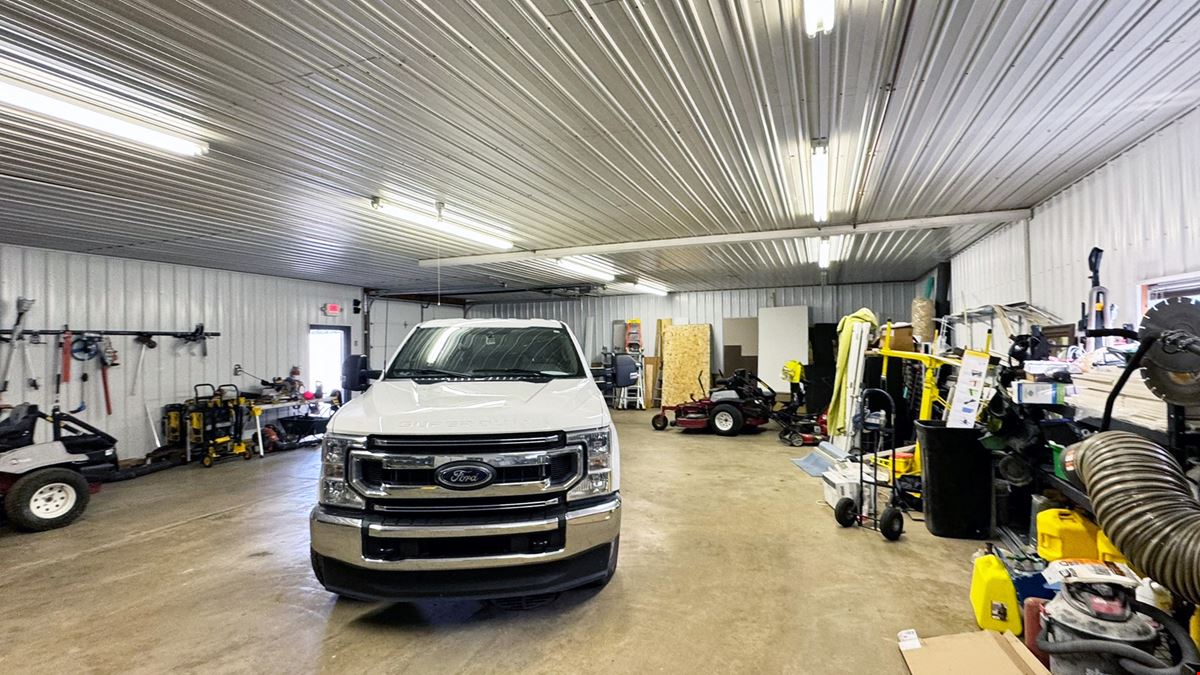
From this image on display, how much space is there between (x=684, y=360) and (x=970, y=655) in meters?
10.4

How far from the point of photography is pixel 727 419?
29.3 feet

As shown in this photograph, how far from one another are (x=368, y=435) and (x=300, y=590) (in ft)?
5.14

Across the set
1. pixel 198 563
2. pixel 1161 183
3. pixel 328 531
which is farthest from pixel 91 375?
pixel 1161 183

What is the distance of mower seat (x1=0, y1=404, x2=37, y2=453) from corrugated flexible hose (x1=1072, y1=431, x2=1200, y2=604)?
7.96m

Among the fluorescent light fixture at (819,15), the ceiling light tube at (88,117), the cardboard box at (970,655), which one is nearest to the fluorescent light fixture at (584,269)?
the ceiling light tube at (88,117)

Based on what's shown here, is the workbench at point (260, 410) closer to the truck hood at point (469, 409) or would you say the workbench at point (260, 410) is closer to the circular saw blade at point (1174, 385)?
the truck hood at point (469, 409)

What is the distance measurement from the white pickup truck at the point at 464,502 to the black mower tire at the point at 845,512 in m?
2.50

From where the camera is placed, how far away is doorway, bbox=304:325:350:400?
10.1 m

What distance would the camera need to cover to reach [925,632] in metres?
2.70

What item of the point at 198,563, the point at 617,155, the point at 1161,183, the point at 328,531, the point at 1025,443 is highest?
the point at 617,155

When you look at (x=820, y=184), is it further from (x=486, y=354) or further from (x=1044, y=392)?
(x=486, y=354)

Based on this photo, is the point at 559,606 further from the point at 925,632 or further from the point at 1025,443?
the point at 1025,443

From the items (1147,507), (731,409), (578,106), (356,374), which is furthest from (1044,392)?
(731,409)

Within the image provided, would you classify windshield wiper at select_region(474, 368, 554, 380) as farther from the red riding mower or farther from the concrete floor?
the red riding mower
